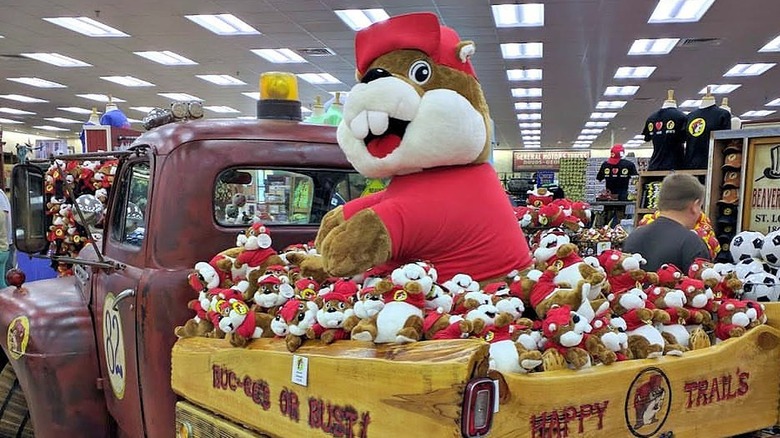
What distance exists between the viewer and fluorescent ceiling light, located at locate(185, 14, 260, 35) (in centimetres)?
874

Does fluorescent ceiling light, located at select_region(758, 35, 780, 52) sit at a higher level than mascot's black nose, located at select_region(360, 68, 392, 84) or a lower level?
higher

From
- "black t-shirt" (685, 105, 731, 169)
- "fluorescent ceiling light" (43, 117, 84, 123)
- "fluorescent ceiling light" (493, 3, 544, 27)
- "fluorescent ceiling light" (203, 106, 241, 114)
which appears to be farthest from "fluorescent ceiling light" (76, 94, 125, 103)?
"black t-shirt" (685, 105, 731, 169)

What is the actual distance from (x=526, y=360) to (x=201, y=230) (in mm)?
1257

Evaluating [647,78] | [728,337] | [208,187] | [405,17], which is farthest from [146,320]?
[647,78]

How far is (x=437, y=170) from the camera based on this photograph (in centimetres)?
178

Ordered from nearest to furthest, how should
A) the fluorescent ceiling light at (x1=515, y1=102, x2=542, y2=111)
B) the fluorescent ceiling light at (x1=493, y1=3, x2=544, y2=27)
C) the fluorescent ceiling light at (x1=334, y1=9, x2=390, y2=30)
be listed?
the fluorescent ceiling light at (x1=493, y1=3, x2=544, y2=27) < the fluorescent ceiling light at (x1=334, y1=9, x2=390, y2=30) < the fluorescent ceiling light at (x1=515, y1=102, x2=542, y2=111)

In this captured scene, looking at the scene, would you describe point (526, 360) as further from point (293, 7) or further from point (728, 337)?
point (293, 7)

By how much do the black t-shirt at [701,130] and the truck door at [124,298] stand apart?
4658mm

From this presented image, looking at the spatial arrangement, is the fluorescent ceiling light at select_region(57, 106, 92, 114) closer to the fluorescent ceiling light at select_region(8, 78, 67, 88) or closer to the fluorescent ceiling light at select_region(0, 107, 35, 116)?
the fluorescent ceiling light at select_region(0, 107, 35, 116)

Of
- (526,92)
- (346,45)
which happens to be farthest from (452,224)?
A: (526,92)

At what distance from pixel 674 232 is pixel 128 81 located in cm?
1315

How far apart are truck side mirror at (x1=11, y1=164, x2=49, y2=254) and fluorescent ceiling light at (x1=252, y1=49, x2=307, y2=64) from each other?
28.4 ft

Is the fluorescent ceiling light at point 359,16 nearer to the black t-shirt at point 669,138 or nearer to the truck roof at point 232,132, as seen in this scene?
the black t-shirt at point 669,138

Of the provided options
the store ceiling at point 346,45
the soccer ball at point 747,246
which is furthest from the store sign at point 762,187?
the store ceiling at point 346,45
